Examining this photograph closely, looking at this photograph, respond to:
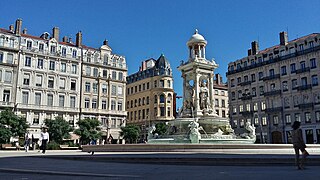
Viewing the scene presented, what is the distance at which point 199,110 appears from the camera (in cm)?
2606

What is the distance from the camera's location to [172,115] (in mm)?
72562

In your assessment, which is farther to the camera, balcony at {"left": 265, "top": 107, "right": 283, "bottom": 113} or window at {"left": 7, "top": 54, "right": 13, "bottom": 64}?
balcony at {"left": 265, "top": 107, "right": 283, "bottom": 113}

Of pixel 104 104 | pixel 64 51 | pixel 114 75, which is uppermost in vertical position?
pixel 64 51

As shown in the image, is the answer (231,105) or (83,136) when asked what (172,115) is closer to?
(231,105)

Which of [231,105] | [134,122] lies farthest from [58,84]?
[231,105]

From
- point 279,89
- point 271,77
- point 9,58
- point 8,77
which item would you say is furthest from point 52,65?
point 279,89

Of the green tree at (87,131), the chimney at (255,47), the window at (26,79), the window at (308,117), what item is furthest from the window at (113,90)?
the window at (308,117)

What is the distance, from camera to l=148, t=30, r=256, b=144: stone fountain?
24.1m

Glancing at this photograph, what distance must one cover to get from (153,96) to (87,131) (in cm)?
2518

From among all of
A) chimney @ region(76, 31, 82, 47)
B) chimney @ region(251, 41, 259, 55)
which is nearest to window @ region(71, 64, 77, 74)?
chimney @ region(76, 31, 82, 47)

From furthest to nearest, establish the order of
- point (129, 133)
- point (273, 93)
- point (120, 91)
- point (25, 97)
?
point (120, 91)
point (273, 93)
point (129, 133)
point (25, 97)

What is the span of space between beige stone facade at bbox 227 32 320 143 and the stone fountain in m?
30.1

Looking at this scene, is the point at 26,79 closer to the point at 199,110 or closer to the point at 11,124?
the point at 11,124

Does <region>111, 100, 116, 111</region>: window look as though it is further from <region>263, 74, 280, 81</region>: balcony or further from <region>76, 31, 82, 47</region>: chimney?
<region>263, 74, 280, 81</region>: balcony
